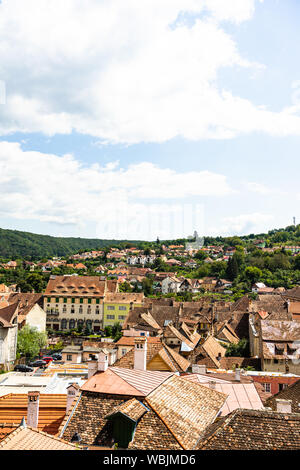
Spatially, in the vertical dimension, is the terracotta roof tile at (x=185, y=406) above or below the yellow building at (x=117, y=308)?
above

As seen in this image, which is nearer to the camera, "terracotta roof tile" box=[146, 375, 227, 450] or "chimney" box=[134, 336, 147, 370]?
"terracotta roof tile" box=[146, 375, 227, 450]

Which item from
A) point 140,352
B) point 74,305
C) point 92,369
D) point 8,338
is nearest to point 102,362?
point 92,369

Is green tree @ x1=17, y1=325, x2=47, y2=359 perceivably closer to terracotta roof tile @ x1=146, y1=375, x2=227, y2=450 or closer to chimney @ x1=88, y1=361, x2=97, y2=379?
chimney @ x1=88, y1=361, x2=97, y2=379

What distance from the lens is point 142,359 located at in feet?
51.5

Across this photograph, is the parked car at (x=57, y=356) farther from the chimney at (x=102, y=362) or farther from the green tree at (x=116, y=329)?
the chimney at (x=102, y=362)

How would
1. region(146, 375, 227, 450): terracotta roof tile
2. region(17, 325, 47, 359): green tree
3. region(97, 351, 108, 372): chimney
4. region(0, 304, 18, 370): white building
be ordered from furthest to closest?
region(17, 325, 47, 359): green tree, region(0, 304, 18, 370): white building, region(97, 351, 108, 372): chimney, region(146, 375, 227, 450): terracotta roof tile

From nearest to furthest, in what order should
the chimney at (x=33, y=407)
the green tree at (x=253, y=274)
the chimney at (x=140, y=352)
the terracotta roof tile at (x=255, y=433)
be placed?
1. the terracotta roof tile at (x=255, y=433)
2. the chimney at (x=33, y=407)
3. the chimney at (x=140, y=352)
4. the green tree at (x=253, y=274)

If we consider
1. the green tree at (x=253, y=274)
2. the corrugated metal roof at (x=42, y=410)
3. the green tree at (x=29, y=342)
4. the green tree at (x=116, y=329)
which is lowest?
the green tree at (x=116, y=329)

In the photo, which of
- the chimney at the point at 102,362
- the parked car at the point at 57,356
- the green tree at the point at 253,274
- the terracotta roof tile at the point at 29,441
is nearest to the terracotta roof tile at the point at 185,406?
the chimney at the point at 102,362

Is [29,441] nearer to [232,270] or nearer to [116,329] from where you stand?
[116,329]

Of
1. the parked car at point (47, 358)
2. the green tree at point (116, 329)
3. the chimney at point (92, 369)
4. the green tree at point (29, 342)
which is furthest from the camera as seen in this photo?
the green tree at point (116, 329)

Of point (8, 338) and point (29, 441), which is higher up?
point (29, 441)

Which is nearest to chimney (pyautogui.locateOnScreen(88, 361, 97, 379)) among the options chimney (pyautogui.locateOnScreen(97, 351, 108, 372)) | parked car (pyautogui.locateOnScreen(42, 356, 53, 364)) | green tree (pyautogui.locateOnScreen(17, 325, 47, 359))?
chimney (pyautogui.locateOnScreen(97, 351, 108, 372))

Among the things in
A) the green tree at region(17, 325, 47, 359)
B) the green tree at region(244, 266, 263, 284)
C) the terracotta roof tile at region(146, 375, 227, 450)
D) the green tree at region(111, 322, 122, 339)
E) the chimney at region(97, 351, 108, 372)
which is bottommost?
the green tree at region(111, 322, 122, 339)
